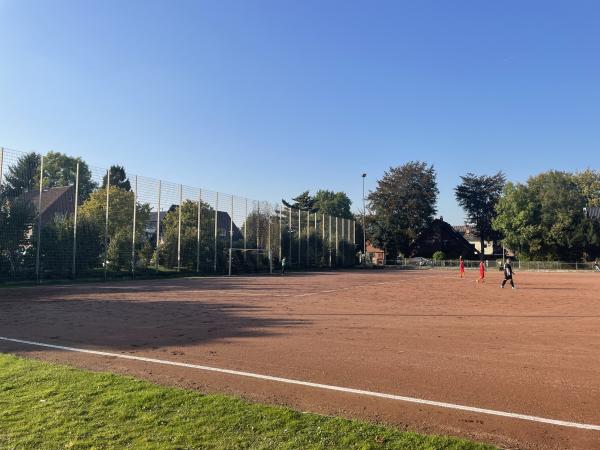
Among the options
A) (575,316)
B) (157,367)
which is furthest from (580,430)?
(575,316)

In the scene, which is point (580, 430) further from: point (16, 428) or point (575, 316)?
point (575, 316)

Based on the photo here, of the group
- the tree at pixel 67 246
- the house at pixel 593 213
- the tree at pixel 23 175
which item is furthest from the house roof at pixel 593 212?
the tree at pixel 23 175

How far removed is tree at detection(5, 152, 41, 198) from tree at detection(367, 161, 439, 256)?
2218 inches

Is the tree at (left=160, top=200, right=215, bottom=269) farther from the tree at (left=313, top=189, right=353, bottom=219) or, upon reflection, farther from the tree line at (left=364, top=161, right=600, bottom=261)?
the tree at (left=313, top=189, right=353, bottom=219)

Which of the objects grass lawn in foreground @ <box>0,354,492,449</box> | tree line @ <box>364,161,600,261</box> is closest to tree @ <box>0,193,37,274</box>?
grass lawn in foreground @ <box>0,354,492,449</box>

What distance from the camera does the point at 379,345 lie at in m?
9.23

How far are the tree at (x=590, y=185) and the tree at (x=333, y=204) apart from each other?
1612 inches

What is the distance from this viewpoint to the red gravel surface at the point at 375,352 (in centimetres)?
538

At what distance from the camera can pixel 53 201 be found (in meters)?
29.4

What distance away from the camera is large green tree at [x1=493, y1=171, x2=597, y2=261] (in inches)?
2459

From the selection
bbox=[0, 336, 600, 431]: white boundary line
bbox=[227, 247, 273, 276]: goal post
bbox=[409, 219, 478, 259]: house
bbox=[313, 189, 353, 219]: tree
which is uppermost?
bbox=[313, 189, 353, 219]: tree

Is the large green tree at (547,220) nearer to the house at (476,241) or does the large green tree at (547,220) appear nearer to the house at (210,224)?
the house at (476,241)

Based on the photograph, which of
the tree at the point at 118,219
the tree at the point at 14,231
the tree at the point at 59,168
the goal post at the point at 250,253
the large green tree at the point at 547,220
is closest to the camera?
the tree at the point at 14,231

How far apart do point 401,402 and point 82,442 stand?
341cm
